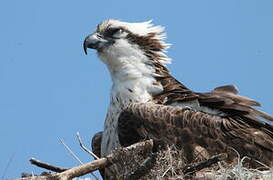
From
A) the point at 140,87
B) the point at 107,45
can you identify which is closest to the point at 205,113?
the point at 140,87

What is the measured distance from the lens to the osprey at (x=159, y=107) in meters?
9.62

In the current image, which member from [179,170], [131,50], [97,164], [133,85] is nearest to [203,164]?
[179,170]

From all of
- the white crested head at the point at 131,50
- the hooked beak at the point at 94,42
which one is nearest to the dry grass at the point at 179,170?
the white crested head at the point at 131,50

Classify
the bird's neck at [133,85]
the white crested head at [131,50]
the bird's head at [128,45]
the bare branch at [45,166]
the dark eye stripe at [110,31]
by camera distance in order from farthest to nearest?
the dark eye stripe at [110,31], the bird's head at [128,45], the white crested head at [131,50], the bird's neck at [133,85], the bare branch at [45,166]

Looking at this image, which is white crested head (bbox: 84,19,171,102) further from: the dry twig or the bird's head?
the dry twig

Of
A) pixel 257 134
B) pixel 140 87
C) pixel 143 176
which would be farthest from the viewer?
pixel 140 87

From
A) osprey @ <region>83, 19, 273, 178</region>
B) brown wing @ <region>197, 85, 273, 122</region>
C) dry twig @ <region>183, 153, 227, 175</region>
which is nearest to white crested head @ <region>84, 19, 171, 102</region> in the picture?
osprey @ <region>83, 19, 273, 178</region>

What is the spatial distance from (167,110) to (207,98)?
533mm

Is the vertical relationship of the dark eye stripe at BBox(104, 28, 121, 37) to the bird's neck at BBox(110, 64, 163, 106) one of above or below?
above

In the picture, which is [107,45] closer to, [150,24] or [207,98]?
[150,24]

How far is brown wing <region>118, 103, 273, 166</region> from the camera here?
9.58m

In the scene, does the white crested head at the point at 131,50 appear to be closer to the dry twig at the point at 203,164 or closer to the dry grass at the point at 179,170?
the dry grass at the point at 179,170

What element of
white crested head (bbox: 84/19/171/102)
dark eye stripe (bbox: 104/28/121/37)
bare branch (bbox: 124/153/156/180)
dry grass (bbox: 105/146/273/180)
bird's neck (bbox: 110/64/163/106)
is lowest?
dry grass (bbox: 105/146/273/180)

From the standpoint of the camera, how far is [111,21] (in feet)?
37.3
